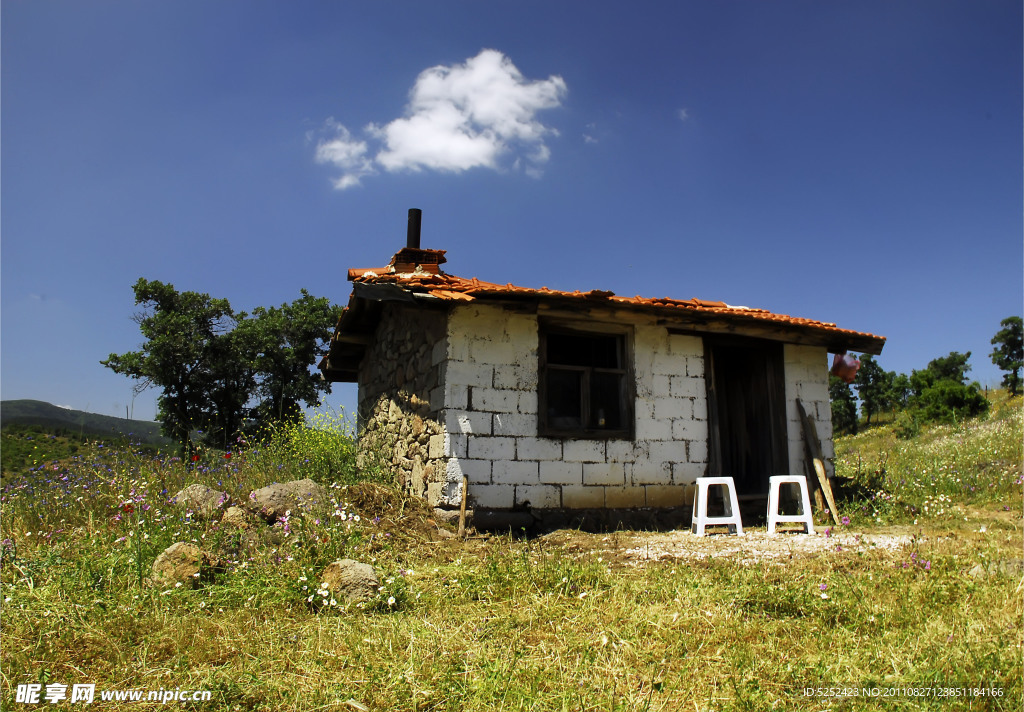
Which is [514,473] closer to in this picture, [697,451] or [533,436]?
[533,436]

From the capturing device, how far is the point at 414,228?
9.61 meters

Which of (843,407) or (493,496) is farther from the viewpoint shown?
(843,407)

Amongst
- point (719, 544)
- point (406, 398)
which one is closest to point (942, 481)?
point (719, 544)

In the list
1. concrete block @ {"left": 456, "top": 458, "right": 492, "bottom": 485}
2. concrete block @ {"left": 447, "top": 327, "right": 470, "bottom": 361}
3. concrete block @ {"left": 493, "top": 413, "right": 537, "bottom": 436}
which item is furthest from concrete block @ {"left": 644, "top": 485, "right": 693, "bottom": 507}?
concrete block @ {"left": 447, "top": 327, "right": 470, "bottom": 361}

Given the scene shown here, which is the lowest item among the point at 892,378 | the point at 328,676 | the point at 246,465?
the point at 328,676

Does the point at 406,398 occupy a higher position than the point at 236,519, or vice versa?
the point at 406,398

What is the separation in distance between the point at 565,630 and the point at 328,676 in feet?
4.28

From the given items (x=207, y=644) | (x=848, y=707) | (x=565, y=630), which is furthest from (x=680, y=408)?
(x=207, y=644)

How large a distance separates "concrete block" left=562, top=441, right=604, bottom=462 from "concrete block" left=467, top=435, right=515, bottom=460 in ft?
2.27

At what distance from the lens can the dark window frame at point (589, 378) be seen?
7527 millimetres

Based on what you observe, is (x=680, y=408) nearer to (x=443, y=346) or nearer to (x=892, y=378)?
(x=443, y=346)

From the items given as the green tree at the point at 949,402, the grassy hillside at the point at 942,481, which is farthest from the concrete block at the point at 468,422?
the green tree at the point at 949,402

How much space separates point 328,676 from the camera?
2.96 metres

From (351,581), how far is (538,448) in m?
3.56
